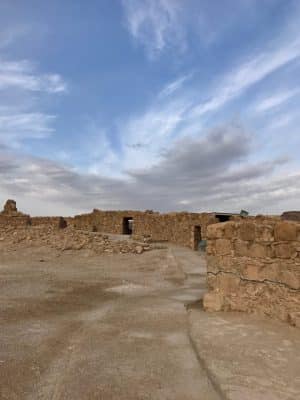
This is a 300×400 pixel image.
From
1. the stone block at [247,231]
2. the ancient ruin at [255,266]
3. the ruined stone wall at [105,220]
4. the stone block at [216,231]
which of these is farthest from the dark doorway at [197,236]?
the stone block at [247,231]

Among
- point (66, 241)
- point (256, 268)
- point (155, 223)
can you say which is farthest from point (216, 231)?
point (155, 223)

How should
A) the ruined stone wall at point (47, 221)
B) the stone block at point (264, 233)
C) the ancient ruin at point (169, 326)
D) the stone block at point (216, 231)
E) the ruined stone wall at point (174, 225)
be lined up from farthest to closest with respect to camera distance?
the ruined stone wall at point (47, 221)
the ruined stone wall at point (174, 225)
the stone block at point (216, 231)
the stone block at point (264, 233)
the ancient ruin at point (169, 326)

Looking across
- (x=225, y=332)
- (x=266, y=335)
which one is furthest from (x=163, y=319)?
(x=266, y=335)

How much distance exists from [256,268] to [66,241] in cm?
1192

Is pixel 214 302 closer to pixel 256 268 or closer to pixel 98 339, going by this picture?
pixel 256 268

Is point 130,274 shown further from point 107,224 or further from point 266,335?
point 107,224

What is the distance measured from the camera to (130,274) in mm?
11547

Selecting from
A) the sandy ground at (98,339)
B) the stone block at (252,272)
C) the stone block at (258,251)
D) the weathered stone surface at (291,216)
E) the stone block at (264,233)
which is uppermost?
the weathered stone surface at (291,216)

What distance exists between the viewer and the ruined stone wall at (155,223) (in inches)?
815

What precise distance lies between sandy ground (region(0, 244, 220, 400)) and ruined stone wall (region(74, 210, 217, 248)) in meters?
10.2

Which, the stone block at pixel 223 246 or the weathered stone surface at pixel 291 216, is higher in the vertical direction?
the weathered stone surface at pixel 291 216

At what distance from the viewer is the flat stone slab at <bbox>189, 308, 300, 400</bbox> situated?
3164 mm

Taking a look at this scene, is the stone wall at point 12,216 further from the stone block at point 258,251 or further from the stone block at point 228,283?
the stone block at point 258,251

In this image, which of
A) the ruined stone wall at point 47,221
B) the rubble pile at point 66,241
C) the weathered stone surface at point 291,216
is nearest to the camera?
the weathered stone surface at point 291,216
